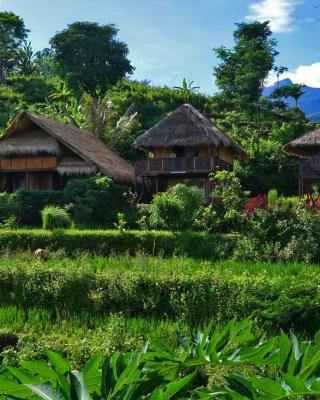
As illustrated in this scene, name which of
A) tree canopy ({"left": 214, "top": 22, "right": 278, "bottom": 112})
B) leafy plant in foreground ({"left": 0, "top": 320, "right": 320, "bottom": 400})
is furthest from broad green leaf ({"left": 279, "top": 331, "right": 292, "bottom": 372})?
tree canopy ({"left": 214, "top": 22, "right": 278, "bottom": 112})

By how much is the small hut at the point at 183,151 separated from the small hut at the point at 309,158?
309cm

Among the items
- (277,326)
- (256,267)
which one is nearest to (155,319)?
(277,326)

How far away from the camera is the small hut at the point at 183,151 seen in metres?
26.1

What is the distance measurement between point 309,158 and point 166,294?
53.5 feet

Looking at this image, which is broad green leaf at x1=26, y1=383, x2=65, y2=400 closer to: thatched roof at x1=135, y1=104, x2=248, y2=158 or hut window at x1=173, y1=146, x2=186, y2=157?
thatched roof at x1=135, y1=104, x2=248, y2=158

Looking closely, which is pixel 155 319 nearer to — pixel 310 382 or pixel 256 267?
pixel 256 267

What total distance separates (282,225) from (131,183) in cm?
1317

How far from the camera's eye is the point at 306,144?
2583cm

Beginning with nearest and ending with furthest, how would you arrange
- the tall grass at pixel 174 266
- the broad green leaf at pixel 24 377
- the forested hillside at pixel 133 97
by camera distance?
the broad green leaf at pixel 24 377 < the tall grass at pixel 174 266 < the forested hillside at pixel 133 97

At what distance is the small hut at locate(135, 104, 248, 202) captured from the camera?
2612 cm

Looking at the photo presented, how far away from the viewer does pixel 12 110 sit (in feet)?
139

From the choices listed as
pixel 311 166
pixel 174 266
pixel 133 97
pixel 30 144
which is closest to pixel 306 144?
pixel 311 166

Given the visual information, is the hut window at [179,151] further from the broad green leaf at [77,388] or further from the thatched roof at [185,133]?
the broad green leaf at [77,388]

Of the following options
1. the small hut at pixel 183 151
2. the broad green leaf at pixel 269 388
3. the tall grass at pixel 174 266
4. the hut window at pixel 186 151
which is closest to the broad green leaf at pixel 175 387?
the broad green leaf at pixel 269 388
